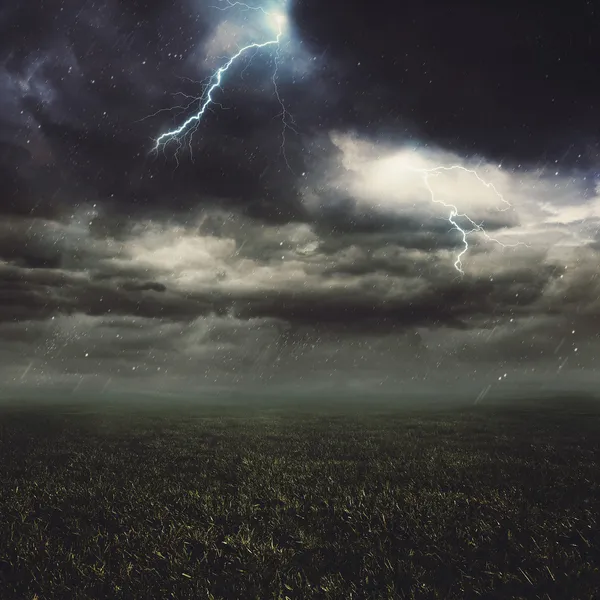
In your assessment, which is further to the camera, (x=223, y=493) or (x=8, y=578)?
(x=223, y=493)

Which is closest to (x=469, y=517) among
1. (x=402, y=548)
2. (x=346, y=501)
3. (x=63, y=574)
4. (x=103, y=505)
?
(x=402, y=548)

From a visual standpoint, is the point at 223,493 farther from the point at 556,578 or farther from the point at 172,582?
the point at 556,578

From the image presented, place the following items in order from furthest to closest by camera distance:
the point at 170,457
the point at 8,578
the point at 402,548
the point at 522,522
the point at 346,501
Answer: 1. the point at 170,457
2. the point at 346,501
3. the point at 522,522
4. the point at 402,548
5. the point at 8,578

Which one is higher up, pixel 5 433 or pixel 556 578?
pixel 556 578

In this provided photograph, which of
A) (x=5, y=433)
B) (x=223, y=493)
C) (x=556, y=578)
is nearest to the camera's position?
(x=556, y=578)

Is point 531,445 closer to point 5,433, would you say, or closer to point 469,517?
point 469,517

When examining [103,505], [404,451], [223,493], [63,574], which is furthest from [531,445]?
[63,574]
